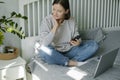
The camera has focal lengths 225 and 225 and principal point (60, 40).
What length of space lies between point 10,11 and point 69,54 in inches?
25.8

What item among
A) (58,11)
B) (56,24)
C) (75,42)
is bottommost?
(75,42)

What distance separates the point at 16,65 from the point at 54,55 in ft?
1.03

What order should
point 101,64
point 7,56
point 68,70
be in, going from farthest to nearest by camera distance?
point 7,56
point 68,70
point 101,64

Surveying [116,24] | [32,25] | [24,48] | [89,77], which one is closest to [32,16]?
[32,25]

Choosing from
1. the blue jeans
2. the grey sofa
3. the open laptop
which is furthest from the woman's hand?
the open laptop

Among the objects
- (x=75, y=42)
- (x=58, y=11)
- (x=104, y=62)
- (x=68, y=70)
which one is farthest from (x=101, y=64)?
(x=58, y=11)

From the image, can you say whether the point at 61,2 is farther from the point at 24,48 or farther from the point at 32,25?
the point at 24,48

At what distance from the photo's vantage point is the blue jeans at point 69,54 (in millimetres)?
1817

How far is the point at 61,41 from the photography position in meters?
2.04

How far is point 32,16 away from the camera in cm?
210

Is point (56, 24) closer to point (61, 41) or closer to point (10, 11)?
point (61, 41)

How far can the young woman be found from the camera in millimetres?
1830

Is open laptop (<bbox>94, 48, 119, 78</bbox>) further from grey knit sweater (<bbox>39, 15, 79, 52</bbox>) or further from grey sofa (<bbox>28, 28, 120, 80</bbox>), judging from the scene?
grey knit sweater (<bbox>39, 15, 79, 52</bbox>)

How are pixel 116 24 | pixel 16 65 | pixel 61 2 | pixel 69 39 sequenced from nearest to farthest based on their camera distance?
pixel 16 65 < pixel 61 2 < pixel 69 39 < pixel 116 24
